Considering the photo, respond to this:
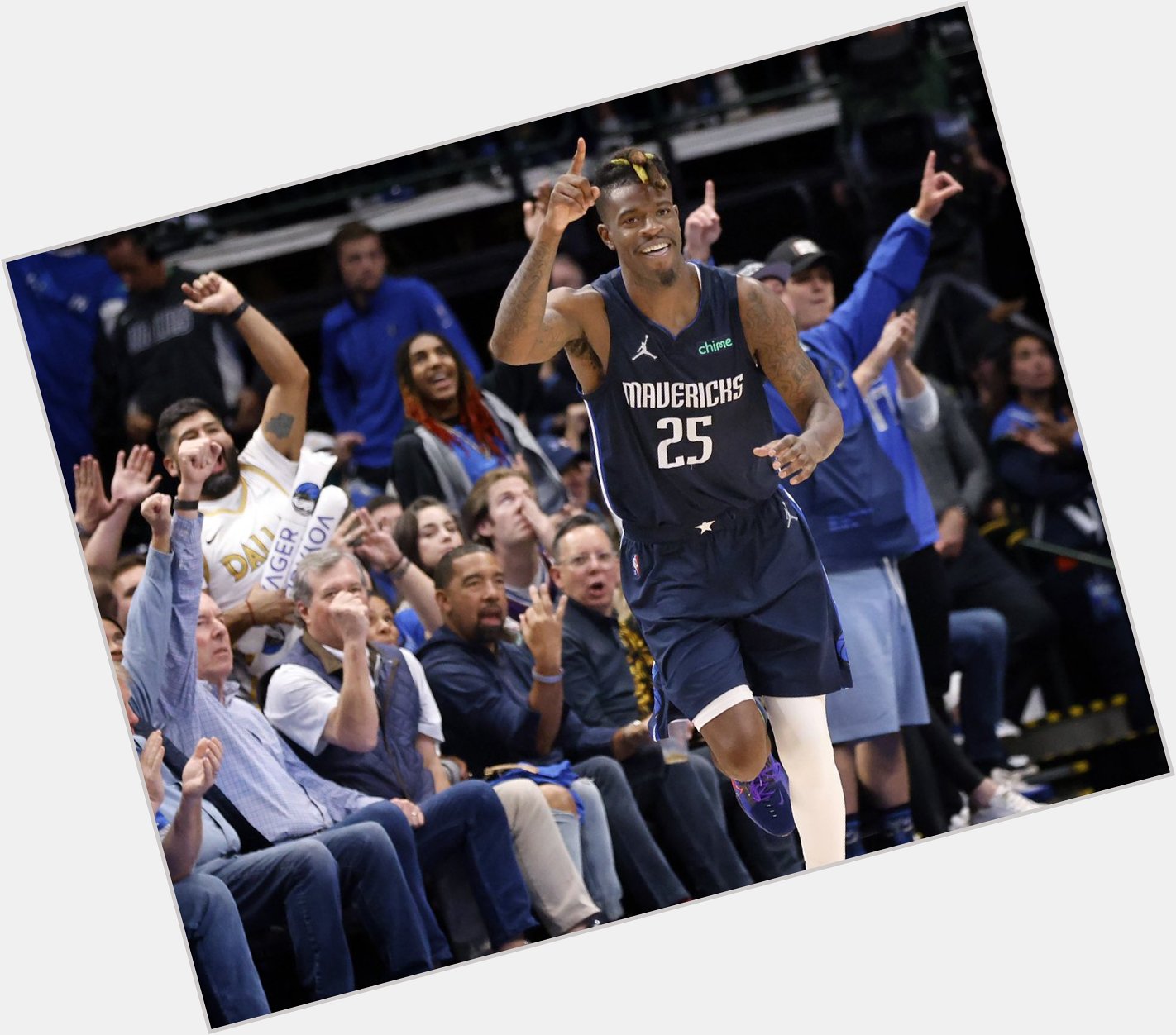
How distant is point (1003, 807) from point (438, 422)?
2326 millimetres

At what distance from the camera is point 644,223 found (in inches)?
181

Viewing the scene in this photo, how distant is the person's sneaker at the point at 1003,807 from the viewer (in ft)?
18.2

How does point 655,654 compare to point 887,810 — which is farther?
point 887,810

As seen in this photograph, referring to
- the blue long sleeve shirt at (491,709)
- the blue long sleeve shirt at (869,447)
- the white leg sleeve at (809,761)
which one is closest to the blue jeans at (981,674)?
the blue long sleeve shirt at (869,447)

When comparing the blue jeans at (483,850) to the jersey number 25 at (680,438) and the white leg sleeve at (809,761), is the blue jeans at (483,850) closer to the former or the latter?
the white leg sleeve at (809,761)

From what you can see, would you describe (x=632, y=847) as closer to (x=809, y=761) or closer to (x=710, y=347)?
(x=809, y=761)

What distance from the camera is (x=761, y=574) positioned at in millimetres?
4664

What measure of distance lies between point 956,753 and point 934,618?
Answer: 468 mm

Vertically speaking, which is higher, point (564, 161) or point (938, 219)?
point (564, 161)

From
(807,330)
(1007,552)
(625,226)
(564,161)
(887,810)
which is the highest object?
(564,161)

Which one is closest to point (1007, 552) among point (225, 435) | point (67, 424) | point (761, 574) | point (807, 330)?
point (807, 330)

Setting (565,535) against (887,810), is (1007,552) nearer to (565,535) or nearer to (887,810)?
(887,810)

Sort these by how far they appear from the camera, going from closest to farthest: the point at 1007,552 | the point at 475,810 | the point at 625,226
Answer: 1. the point at 625,226
2. the point at 475,810
3. the point at 1007,552

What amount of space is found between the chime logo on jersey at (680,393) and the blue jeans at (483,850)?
146cm
